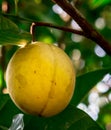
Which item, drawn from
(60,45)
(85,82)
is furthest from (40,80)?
(60,45)

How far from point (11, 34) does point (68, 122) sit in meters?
0.30

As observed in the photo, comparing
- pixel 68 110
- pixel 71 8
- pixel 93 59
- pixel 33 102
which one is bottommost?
pixel 93 59

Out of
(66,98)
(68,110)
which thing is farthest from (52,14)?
(66,98)

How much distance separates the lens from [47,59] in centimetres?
106

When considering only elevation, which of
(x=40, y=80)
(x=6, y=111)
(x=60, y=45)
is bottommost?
(x=60, y=45)

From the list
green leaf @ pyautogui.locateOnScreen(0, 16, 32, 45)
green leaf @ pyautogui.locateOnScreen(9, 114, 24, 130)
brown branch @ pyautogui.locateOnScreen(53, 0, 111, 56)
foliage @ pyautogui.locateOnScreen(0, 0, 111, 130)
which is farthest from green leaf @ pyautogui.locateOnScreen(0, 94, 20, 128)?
brown branch @ pyautogui.locateOnScreen(53, 0, 111, 56)

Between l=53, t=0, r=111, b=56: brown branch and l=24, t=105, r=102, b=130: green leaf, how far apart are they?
0.66 feet

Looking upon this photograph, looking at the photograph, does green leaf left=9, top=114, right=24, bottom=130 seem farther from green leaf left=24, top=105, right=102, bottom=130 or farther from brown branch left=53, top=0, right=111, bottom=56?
brown branch left=53, top=0, right=111, bottom=56

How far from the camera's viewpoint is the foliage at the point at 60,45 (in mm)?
1174

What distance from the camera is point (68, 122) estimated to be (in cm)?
123

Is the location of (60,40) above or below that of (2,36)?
below

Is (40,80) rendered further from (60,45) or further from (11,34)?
(60,45)

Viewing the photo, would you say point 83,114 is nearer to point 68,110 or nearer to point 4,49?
point 68,110

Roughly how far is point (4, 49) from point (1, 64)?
0.28ft
